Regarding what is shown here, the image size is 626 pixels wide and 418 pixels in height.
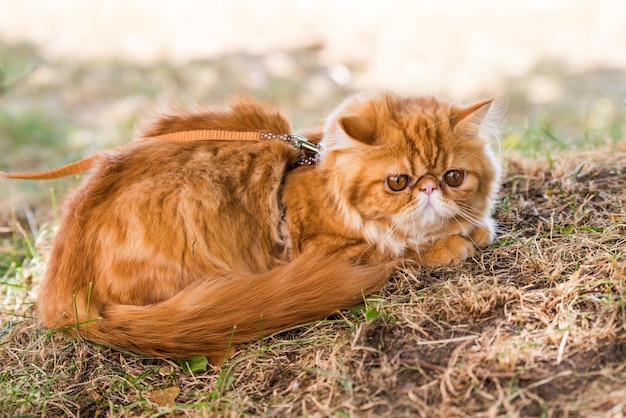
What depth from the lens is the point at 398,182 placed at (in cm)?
209

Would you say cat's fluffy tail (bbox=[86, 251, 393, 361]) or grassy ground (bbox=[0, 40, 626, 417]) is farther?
cat's fluffy tail (bbox=[86, 251, 393, 361])

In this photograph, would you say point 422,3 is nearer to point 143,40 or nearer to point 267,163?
point 143,40

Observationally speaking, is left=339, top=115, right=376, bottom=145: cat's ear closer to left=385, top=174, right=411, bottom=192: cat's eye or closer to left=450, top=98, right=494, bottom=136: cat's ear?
left=385, top=174, right=411, bottom=192: cat's eye

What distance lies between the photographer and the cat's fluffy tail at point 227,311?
1960mm

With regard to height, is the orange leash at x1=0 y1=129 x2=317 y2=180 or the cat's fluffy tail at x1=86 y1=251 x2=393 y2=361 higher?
the orange leash at x1=0 y1=129 x2=317 y2=180

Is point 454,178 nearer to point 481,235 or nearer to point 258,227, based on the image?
point 481,235

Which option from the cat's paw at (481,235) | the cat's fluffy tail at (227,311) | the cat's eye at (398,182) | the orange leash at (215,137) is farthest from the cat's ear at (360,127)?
the cat's paw at (481,235)

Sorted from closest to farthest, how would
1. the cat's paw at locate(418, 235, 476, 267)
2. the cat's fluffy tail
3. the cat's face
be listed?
the cat's fluffy tail, the cat's face, the cat's paw at locate(418, 235, 476, 267)

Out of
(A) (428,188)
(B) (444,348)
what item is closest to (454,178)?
(A) (428,188)

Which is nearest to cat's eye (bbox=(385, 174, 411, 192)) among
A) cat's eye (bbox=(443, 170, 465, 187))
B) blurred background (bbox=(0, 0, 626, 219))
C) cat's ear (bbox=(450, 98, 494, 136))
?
cat's eye (bbox=(443, 170, 465, 187))

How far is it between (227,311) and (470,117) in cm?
114

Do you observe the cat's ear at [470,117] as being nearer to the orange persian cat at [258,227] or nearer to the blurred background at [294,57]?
the orange persian cat at [258,227]

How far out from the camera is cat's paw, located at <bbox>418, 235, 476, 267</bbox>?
226 centimetres

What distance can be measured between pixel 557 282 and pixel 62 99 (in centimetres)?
587
